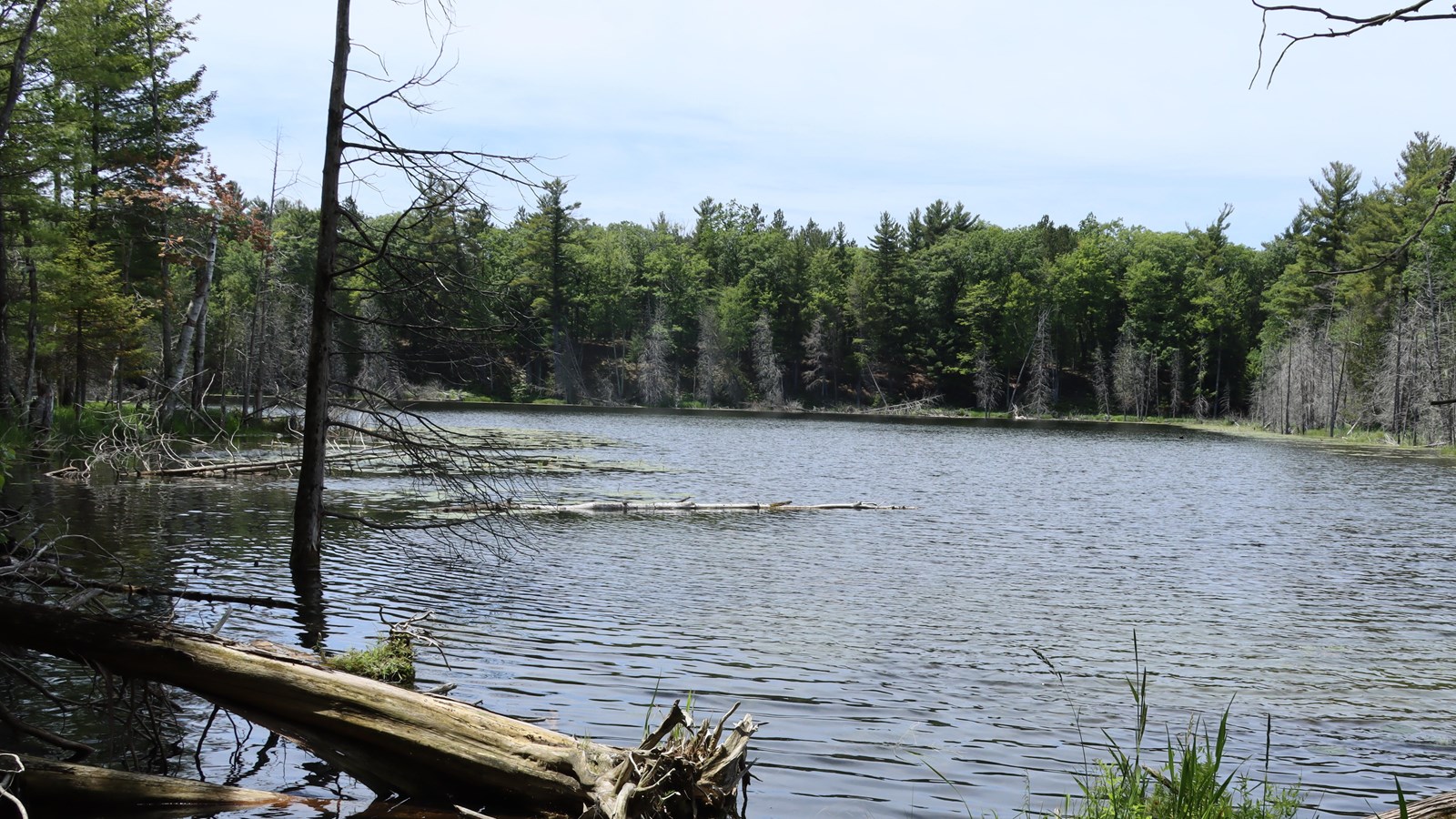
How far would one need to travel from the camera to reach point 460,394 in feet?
318

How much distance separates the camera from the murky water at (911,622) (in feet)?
29.0

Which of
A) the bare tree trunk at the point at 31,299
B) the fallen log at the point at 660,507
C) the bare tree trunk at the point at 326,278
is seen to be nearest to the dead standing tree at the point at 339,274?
the bare tree trunk at the point at 326,278

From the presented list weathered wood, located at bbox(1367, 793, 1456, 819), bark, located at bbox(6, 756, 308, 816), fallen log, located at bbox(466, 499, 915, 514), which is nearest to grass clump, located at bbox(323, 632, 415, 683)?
bark, located at bbox(6, 756, 308, 816)

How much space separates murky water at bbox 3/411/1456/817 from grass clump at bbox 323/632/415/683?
33.0 inches

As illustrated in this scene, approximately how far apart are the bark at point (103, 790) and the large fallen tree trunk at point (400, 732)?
1.82 feet

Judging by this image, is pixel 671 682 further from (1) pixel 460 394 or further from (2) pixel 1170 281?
(2) pixel 1170 281

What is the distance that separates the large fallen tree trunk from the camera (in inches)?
235

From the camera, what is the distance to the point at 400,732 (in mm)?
6230

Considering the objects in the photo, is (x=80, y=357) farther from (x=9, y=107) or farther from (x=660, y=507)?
(x=9, y=107)

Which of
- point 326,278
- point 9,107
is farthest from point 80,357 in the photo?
point 326,278

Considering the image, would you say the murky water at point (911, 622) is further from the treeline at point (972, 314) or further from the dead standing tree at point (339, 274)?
the treeline at point (972, 314)

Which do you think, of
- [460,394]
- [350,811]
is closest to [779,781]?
[350,811]

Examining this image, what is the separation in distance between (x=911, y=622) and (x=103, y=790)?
10494 millimetres

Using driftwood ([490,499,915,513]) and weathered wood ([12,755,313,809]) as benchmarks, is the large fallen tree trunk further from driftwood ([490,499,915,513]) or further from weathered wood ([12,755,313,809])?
driftwood ([490,499,915,513])
